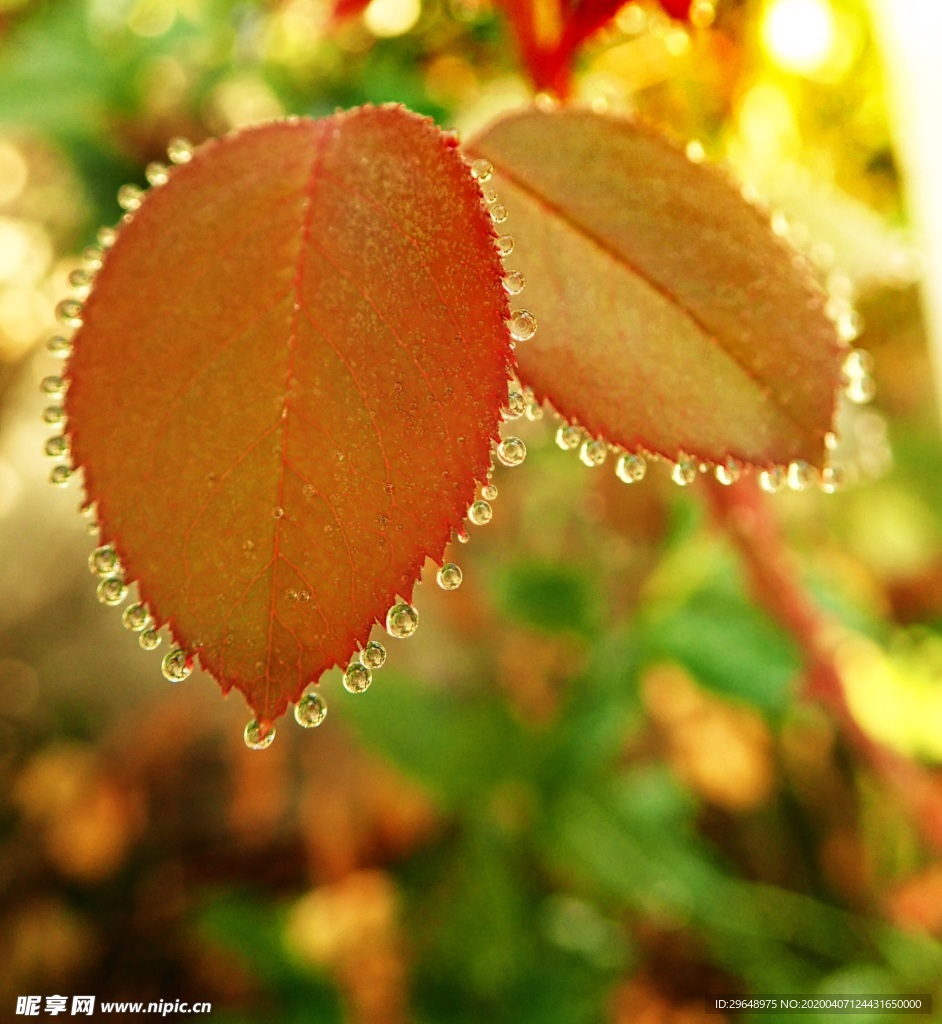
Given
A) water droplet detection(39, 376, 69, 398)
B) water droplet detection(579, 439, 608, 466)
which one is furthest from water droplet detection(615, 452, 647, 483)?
water droplet detection(39, 376, 69, 398)

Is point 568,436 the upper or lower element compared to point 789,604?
upper

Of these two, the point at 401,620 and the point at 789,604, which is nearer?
the point at 401,620

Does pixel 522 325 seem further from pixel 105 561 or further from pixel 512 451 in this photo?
pixel 105 561

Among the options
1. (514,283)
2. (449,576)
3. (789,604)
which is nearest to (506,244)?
(514,283)

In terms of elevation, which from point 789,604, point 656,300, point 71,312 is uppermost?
point 656,300

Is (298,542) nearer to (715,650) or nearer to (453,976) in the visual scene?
(715,650)

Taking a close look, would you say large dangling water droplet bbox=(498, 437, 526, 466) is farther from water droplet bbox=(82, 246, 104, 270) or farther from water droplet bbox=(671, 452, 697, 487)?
water droplet bbox=(82, 246, 104, 270)

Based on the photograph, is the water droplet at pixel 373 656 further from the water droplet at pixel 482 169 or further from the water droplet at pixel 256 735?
the water droplet at pixel 482 169
